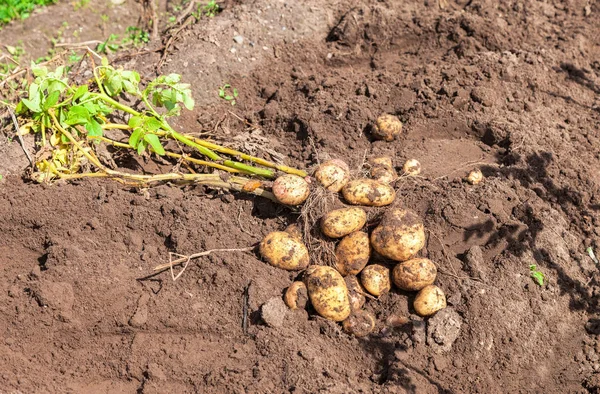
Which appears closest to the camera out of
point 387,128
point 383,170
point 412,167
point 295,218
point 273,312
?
point 273,312

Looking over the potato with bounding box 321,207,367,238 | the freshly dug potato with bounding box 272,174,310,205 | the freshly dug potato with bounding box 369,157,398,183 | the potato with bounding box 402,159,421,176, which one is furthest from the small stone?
the potato with bounding box 402,159,421,176

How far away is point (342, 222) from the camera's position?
3232 mm

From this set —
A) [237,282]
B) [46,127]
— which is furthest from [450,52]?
[46,127]

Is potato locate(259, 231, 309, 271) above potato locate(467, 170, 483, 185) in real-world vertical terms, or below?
below

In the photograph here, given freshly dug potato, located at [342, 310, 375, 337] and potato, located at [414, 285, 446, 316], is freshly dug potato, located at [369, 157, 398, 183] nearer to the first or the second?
potato, located at [414, 285, 446, 316]

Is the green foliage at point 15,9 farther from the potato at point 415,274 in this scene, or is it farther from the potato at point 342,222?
the potato at point 415,274

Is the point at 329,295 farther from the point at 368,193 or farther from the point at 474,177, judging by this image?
the point at 474,177

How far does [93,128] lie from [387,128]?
219cm

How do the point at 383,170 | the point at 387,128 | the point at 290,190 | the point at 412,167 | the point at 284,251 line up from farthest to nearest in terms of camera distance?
the point at 387,128 → the point at 412,167 → the point at 383,170 → the point at 290,190 → the point at 284,251

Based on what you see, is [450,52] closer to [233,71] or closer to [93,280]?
[233,71]

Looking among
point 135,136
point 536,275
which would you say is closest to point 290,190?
point 135,136

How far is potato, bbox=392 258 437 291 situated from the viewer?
3123 mm

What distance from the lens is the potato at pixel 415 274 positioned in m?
3.12

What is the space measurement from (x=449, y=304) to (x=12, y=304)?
2690 mm
